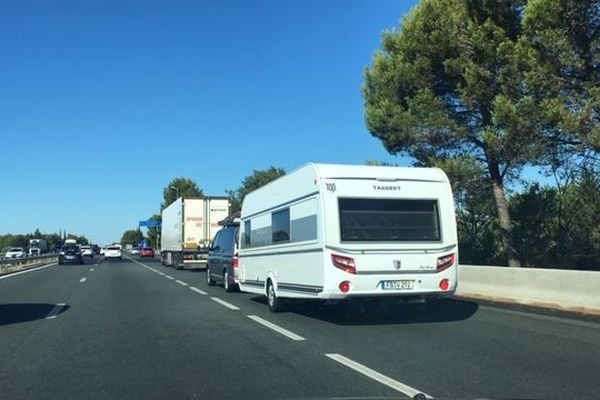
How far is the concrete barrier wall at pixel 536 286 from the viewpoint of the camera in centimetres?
1317

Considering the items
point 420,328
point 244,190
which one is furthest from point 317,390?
point 244,190

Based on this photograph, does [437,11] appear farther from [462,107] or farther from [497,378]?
[497,378]

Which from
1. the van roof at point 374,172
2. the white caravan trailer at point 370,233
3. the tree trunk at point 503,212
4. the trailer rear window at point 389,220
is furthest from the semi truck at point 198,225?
the trailer rear window at point 389,220

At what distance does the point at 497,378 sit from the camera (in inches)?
277

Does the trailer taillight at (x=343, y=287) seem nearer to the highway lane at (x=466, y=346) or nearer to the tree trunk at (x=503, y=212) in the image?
the highway lane at (x=466, y=346)

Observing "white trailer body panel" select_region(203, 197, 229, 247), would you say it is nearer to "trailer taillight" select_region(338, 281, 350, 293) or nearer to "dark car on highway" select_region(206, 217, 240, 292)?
"dark car on highway" select_region(206, 217, 240, 292)

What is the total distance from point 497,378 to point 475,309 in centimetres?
729

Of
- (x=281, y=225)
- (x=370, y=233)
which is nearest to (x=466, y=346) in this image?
(x=370, y=233)

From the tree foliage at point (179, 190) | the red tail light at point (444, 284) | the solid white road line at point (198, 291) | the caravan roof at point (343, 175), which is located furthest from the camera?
the tree foliage at point (179, 190)

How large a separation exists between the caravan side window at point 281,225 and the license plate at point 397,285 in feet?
8.12

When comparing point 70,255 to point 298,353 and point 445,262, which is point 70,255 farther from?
point 298,353

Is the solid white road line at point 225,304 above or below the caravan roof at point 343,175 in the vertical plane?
below

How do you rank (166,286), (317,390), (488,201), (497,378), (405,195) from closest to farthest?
(317,390) → (497,378) → (405,195) → (166,286) → (488,201)

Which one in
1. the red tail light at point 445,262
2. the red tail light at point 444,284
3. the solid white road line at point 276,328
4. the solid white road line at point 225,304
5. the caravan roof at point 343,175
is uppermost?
the caravan roof at point 343,175
